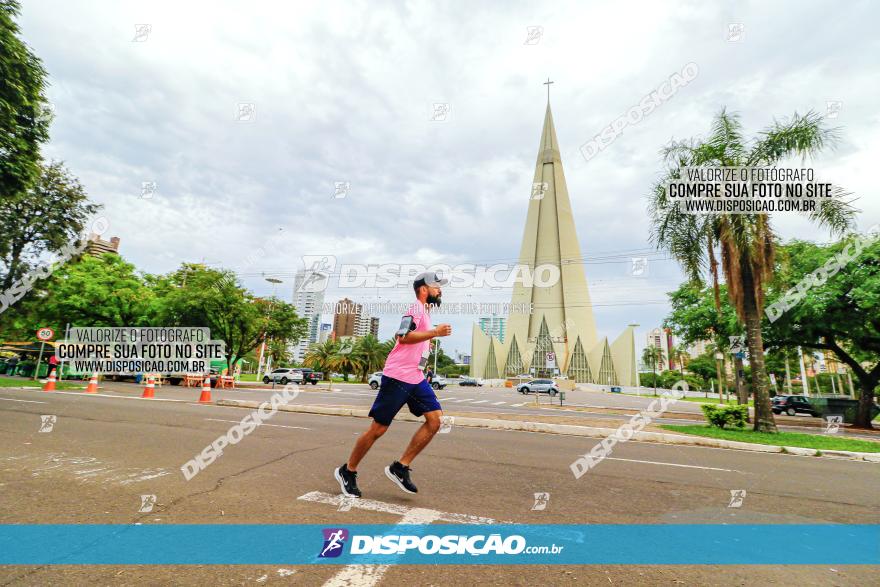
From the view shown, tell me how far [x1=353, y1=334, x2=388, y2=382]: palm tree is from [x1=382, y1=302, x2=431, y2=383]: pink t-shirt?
47683mm

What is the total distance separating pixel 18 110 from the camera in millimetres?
9742

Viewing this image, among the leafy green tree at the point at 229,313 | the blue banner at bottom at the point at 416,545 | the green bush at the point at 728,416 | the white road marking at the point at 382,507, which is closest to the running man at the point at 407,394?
the white road marking at the point at 382,507

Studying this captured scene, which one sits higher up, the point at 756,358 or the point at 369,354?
the point at 756,358

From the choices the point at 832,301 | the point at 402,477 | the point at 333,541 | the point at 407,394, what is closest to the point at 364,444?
the point at 402,477

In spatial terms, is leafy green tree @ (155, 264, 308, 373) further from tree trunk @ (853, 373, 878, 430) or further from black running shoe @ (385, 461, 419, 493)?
tree trunk @ (853, 373, 878, 430)

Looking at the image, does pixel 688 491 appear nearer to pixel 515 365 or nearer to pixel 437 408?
pixel 437 408

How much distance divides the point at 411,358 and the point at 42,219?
25955mm

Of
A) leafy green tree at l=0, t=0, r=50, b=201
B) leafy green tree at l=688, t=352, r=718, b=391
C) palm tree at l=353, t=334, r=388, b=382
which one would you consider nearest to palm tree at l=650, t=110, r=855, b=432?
leafy green tree at l=0, t=0, r=50, b=201

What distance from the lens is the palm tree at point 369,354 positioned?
167 ft

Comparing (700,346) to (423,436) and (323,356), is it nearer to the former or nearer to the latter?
(323,356)

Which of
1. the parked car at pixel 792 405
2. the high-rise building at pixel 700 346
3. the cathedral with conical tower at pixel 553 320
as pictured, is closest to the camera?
the high-rise building at pixel 700 346

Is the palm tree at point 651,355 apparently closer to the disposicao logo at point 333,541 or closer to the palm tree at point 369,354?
the palm tree at point 369,354

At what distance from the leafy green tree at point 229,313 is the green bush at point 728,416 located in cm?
2957

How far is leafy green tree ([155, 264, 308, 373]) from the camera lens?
29.7 m
